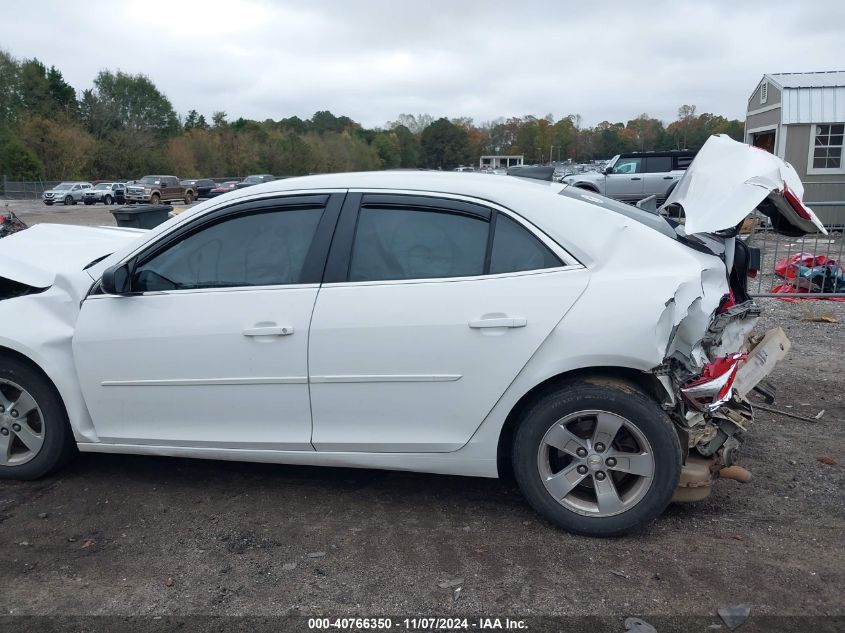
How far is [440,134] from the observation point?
35.2 m

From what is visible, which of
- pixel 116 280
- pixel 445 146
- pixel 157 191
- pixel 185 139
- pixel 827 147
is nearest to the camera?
pixel 116 280

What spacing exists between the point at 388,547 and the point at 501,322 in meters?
1.20

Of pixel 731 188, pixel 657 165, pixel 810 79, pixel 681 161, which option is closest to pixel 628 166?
pixel 657 165

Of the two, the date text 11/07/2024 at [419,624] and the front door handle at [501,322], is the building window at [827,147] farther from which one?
the date text 11/07/2024 at [419,624]

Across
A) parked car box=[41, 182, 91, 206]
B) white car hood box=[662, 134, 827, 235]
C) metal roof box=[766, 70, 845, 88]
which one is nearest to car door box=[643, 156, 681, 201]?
metal roof box=[766, 70, 845, 88]

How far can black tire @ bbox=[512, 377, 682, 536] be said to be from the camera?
3330 mm

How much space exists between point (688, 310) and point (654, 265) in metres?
0.26

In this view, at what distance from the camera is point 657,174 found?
21.7 meters

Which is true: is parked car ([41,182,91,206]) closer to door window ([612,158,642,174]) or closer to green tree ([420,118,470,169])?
green tree ([420,118,470,169])

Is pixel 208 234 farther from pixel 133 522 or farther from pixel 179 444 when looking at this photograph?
pixel 133 522

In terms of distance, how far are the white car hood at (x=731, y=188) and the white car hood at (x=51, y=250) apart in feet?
11.7

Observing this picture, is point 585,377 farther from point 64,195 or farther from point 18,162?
point 18,162

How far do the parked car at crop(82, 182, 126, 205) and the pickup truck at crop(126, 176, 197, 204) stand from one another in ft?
4.97

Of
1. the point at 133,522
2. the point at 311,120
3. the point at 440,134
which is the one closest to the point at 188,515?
the point at 133,522
